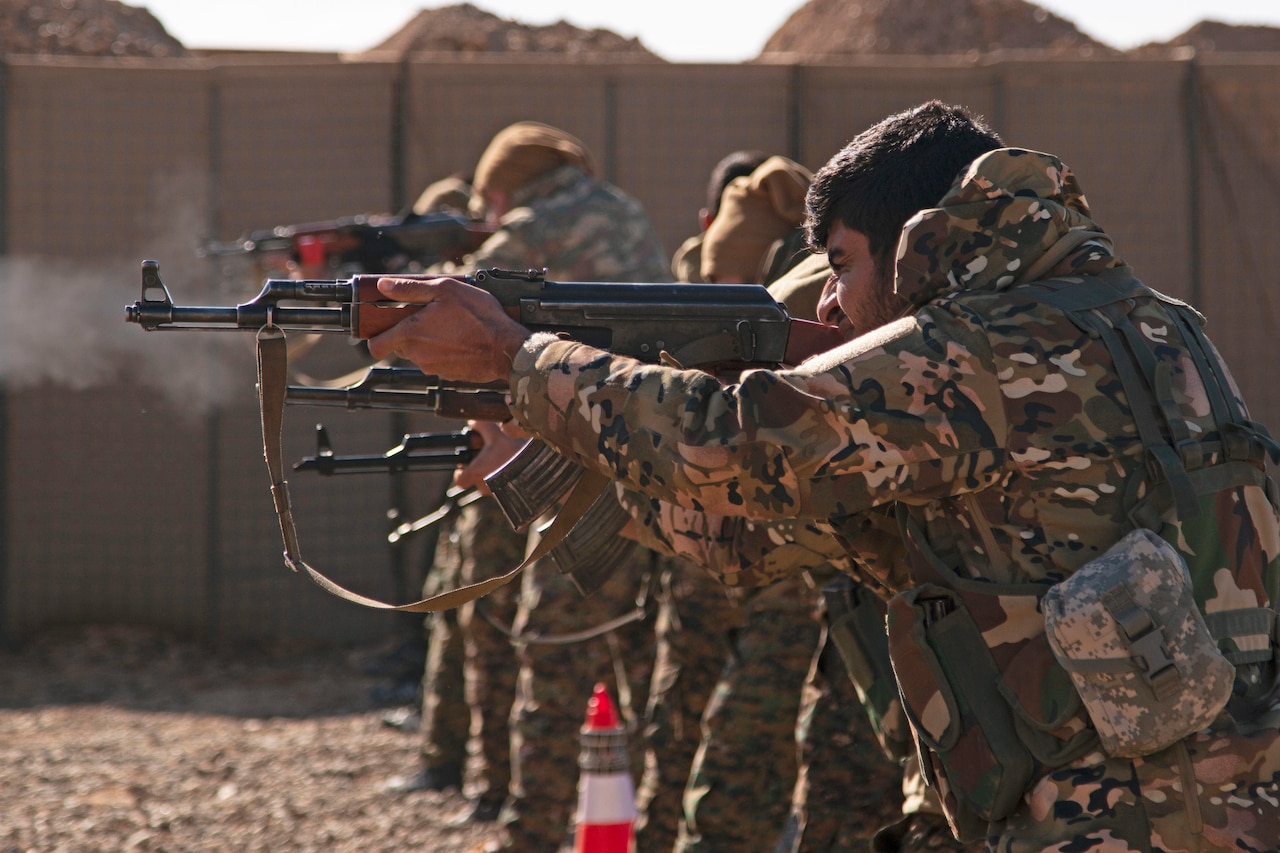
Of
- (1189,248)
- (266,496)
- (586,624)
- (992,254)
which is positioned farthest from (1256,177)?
(992,254)

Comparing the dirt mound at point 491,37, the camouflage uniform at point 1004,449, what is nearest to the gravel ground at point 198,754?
the camouflage uniform at point 1004,449

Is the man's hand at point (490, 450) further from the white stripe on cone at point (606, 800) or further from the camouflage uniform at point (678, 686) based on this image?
the camouflage uniform at point (678, 686)

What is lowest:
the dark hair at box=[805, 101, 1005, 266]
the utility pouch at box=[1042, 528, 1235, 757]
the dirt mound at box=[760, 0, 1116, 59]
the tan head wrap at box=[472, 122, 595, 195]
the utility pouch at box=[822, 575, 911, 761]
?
the utility pouch at box=[822, 575, 911, 761]

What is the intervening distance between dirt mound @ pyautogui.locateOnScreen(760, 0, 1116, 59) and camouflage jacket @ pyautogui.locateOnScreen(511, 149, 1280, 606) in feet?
41.0

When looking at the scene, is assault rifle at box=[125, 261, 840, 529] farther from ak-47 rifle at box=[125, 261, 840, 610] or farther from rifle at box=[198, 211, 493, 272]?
rifle at box=[198, 211, 493, 272]

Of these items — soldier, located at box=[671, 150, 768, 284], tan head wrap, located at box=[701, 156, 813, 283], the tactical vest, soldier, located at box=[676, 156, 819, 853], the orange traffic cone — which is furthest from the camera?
soldier, located at box=[671, 150, 768, 284]

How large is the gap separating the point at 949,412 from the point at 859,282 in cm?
45

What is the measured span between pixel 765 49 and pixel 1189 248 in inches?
337

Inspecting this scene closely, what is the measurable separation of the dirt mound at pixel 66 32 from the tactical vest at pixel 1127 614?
38.6ft

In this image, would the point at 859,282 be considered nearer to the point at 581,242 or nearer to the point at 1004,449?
the point at 1004,449

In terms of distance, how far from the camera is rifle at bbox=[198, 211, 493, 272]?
6773 mm

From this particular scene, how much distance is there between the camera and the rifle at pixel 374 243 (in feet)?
22.2

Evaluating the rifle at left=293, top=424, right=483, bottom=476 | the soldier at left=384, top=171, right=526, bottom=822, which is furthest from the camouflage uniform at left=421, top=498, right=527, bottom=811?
the rifle at left=293, top=424, right=483, bottom=476

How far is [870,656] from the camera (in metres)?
3.10
